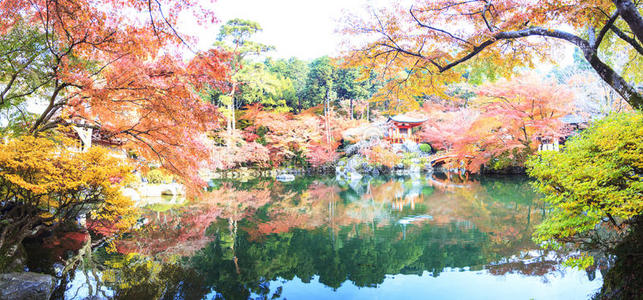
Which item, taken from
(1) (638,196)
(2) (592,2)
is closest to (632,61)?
(2) (592,2)

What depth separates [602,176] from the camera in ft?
7.23

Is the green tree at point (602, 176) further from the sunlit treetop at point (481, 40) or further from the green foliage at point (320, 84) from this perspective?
the green foliage at point (320, 84)

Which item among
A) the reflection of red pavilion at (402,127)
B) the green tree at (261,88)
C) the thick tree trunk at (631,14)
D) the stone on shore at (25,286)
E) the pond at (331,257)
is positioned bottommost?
the pond at (331,257)

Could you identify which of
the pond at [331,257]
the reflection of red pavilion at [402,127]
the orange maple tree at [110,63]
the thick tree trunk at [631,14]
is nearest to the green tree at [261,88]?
the reflection of red pavilion at [402,127]

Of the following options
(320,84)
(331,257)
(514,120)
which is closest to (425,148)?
(320,84)

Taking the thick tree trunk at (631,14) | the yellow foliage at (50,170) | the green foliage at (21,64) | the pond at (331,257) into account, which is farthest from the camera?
the green foliage at (21,64)

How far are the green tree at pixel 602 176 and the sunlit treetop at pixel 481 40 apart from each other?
3.11ft

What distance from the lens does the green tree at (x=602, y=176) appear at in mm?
2092

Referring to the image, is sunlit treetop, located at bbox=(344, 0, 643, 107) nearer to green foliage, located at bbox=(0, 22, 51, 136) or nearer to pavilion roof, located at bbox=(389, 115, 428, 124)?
green foliage, located at bbox=(0, 22, 51, 136)

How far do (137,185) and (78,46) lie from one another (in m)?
6.98

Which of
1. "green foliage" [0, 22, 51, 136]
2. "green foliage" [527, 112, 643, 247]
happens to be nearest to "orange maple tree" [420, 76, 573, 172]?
"green foliage" [527, 112, 643, 247]

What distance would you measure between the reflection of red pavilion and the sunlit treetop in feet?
49.5

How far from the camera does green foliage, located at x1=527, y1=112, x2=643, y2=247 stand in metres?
2.09

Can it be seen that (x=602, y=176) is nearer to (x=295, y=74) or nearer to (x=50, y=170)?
(x=50, y=170)
